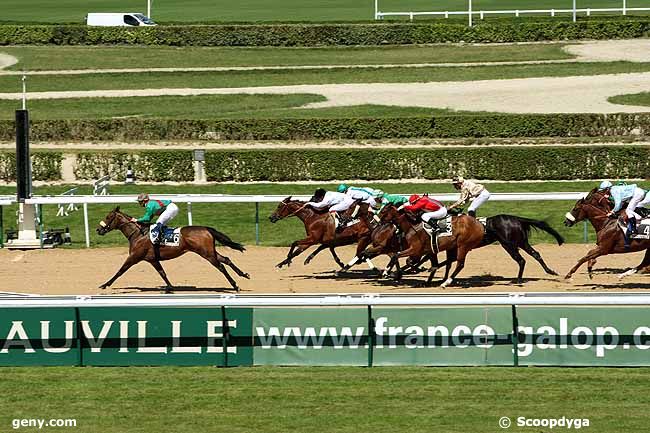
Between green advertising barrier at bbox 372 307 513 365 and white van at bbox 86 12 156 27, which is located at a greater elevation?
white van at bbox 86 12 156 27

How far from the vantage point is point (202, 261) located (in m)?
21.5

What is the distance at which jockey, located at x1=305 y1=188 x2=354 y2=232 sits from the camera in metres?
19.2

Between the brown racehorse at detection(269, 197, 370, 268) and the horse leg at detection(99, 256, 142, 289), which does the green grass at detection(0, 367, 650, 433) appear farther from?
the brown racehorse at detection(269, 197, 370, 268)

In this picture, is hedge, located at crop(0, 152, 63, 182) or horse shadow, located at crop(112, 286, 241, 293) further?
hedge, located at crop(0, 152, 63, 182)

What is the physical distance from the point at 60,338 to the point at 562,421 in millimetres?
5111

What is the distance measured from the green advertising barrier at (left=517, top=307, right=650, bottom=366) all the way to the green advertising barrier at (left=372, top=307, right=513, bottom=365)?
214mm

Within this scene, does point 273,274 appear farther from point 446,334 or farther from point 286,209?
point 446,334

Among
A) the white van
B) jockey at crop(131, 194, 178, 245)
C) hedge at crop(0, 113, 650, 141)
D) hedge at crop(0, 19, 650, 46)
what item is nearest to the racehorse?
jockey at crop(131, 194, 178, 245)

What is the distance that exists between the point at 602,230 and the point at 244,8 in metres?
46.8

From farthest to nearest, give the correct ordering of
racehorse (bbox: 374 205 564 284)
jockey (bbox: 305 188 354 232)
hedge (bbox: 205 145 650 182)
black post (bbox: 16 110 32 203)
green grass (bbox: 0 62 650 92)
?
green grass (bbox: 0 62 650 92)
hedge (bbox: 205 145 650 182)
black post (bbox: 16 110 32 203)
jockey (bbox: 305 188 354 232)
racehorse (bbox: 374 205 564 284)

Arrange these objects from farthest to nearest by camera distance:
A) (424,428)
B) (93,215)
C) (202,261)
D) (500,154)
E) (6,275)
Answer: (500,154) → (93,215) → (202,261) → (6,275) → (424,428)

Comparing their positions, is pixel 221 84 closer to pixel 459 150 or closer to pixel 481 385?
pixel 459 150

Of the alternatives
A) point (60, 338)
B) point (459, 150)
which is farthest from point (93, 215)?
point (60, 338)

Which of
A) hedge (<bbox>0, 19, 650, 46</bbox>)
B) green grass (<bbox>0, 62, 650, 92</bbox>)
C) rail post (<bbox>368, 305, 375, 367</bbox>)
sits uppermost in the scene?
hedge (<bbox>0, 19, 650, 46</bbox>)
